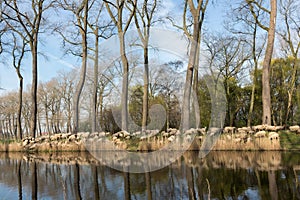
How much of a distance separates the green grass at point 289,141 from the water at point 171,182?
2193 millimetres

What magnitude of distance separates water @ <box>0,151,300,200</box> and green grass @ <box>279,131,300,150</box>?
2193 millimetres

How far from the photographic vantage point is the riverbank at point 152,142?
30.6 ft

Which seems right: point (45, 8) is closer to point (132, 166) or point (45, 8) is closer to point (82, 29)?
point (82, 29)

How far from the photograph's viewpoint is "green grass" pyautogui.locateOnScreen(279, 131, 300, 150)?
9.26 metres

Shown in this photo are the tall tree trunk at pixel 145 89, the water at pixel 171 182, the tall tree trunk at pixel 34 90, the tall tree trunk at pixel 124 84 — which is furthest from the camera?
the tall tree trunk at pixel 34 90

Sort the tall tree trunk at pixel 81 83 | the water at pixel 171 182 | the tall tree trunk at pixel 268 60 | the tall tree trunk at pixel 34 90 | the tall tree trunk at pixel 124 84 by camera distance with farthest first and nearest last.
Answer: the tall tree trunk at pixel 34 90, the tall tree trunk at pixel 81 83, the tall tree trunk at pixel 124 84, the tall tree trunk at pixel 268 60, the water at pixel 171 182

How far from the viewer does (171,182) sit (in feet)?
17.6

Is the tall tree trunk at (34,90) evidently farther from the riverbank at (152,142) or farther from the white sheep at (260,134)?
the white sheep at (260,134)

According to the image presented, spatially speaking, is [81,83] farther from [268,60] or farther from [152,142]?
[268,60]

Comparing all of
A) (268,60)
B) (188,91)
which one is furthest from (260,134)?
(268,60)

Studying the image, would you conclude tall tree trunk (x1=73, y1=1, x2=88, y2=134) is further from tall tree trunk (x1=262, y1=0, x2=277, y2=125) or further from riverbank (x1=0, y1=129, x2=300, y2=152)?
tall tree trunk (x1=262, y1=0, x2=277, y2=125)

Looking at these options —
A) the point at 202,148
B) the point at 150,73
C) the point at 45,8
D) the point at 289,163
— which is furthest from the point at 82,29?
the point at 289,163

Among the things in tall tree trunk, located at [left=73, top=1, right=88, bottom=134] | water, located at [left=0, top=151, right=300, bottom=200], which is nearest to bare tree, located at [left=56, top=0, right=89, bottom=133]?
tall tree trunk, located at [left=73, top=1, right=88, bottom=134]

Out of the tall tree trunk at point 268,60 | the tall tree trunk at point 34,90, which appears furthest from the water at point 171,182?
the tall tree trunk at point 34,90
